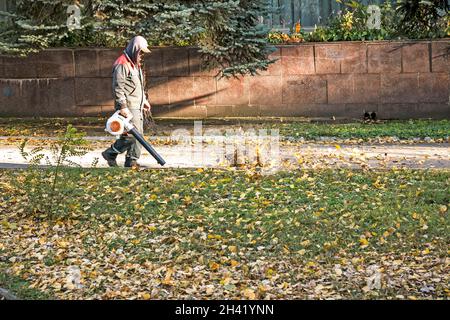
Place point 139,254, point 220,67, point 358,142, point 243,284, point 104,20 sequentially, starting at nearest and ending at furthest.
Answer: point 243,284
point 139,254
point 358,142
point 104,20
point 220,67

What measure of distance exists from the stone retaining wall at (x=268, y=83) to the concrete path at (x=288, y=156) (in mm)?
3919

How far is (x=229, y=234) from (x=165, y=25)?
26.5 feet

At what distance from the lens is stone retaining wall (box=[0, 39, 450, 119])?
19.3 metres

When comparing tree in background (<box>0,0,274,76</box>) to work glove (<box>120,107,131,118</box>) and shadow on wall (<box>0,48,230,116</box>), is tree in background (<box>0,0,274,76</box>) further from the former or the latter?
work glove (<box>120,107,131,118</box>)

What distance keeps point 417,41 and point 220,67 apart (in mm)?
3765

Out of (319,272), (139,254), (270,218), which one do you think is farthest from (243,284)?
(270,218)

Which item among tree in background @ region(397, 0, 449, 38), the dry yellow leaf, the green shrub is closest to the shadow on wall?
tree in background @ region(397, 0, 449, 38)

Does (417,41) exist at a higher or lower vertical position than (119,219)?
higher

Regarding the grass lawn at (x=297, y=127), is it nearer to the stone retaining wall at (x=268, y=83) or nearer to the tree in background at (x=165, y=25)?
the stone retaining wall at (x=268, y=83)

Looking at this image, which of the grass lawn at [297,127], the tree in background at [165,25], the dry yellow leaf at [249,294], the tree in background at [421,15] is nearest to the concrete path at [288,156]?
the grass lawn at [297,127]

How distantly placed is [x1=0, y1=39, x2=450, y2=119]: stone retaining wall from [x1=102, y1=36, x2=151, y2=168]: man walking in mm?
6455

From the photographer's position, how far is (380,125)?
18.4 meters

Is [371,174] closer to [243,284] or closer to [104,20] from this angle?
[243,284]

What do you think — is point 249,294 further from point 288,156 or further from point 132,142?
point 288,156
